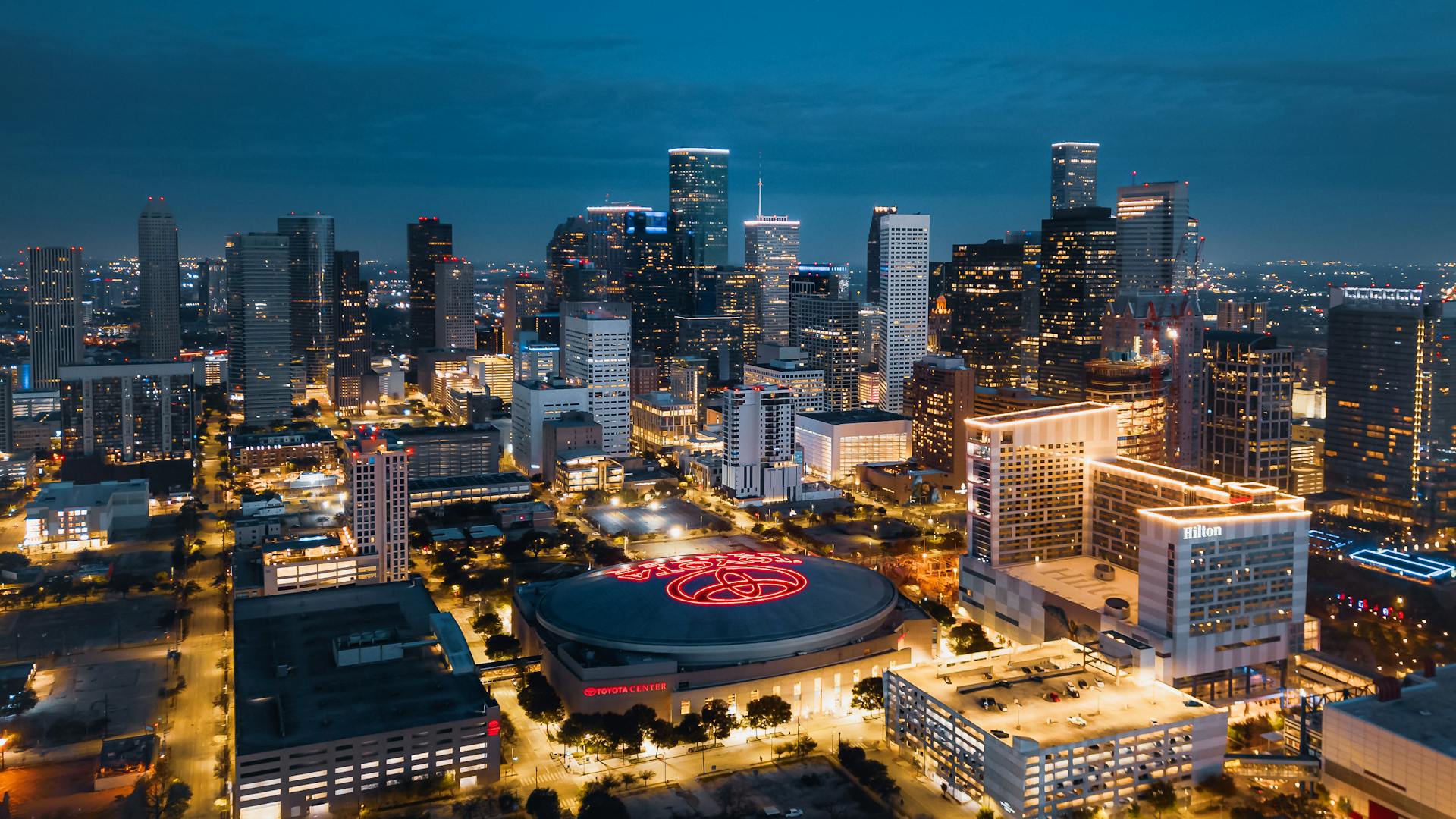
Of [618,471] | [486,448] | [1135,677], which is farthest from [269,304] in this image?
[1135,677]

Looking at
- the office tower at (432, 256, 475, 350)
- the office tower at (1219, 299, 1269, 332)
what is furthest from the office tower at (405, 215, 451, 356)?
the office tower at (1219, 299, 1269, 332)

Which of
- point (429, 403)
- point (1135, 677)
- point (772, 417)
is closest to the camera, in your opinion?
point (1135, 677)

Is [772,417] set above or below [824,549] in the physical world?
above

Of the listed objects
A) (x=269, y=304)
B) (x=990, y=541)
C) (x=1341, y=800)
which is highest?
(x=269, y=304)

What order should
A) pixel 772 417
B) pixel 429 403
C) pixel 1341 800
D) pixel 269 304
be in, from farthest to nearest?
pixel 429 403 → pixel 269 304 → pixel 772 417 → pixel 1341 800

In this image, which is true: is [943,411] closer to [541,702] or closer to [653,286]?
[541,702]

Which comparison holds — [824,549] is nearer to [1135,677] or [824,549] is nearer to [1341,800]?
[1135,677]

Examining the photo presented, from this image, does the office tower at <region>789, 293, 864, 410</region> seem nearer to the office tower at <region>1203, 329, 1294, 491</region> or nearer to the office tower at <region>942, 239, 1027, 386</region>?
the office tower at <region>942, 239, 1027, 386</region>
